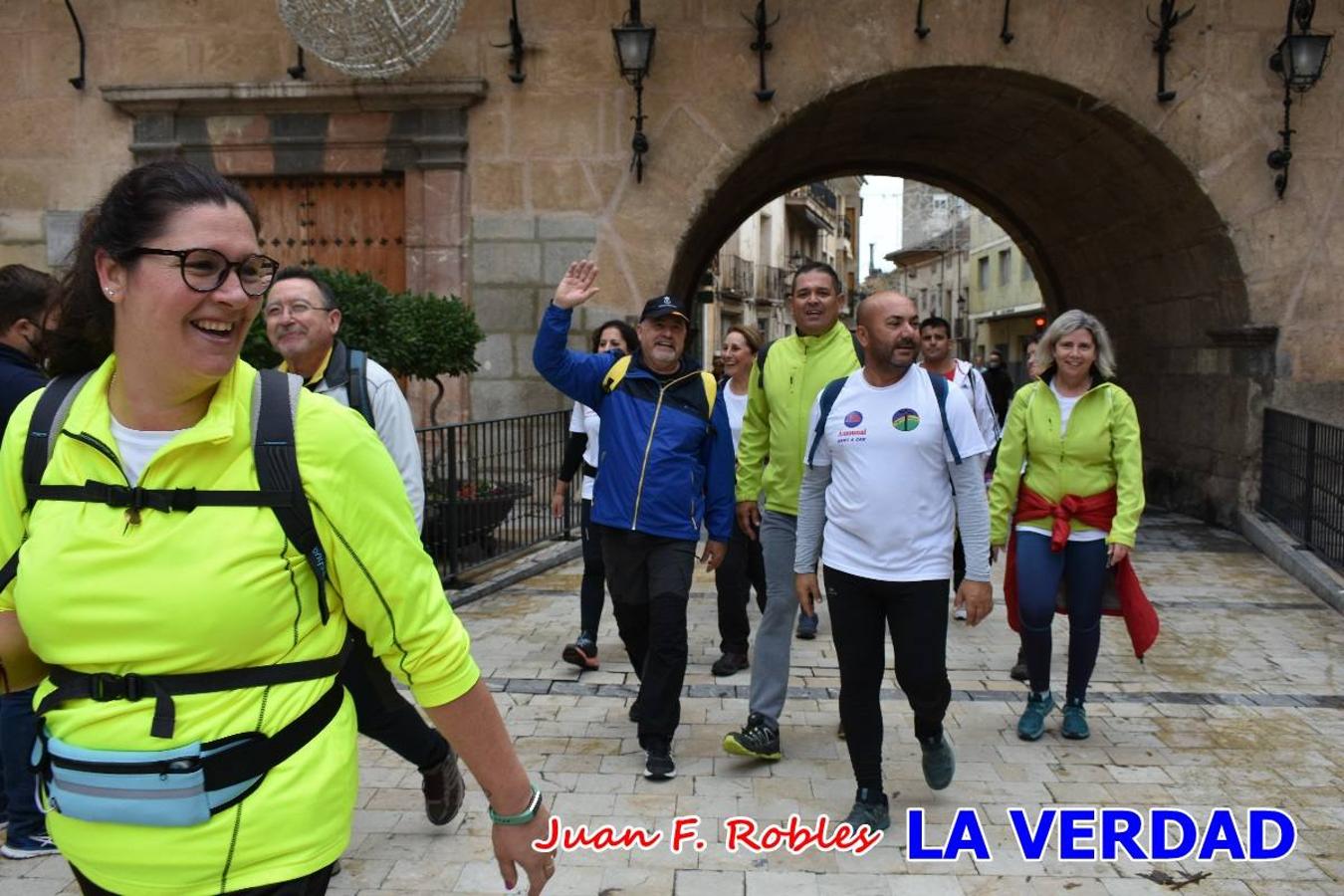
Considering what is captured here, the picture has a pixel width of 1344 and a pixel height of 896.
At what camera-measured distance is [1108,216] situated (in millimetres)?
12508

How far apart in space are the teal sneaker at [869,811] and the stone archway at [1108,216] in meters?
7.51

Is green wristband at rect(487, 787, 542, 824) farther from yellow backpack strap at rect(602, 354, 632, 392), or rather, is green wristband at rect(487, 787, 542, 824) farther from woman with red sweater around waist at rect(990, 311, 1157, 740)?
woman with red sweater around waist at rect(990, 311, 1157, 740)

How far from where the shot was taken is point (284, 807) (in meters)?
1.71

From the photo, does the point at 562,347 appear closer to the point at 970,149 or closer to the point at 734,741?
the point at 734,741

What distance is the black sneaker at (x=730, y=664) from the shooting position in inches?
231

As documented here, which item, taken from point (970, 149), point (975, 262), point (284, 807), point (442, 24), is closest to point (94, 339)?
point (284, 807)

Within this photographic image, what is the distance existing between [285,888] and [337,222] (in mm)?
10333

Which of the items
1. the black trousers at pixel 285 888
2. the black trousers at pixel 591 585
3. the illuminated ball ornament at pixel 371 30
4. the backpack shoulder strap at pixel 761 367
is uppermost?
the illuminated ball ornament at pixel 371 30

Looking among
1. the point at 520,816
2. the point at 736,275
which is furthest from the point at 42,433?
the point at 736,275

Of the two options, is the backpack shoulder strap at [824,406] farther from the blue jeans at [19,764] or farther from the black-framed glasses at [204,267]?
the blue jeans at [19,764]

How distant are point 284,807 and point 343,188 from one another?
10345mm

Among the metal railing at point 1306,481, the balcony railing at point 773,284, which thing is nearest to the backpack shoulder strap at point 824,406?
the metal railing at point 1306,481

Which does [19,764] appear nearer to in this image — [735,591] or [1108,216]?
[735,591]

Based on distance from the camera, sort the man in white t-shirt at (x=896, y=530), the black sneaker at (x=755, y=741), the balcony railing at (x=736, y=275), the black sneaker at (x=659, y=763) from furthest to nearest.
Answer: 1. the balcony railing at (x=736, y=275)
2. the black sneaker at (x=755, y=741)
3. the black sneaker at (x=659, y=763)
4. the man in white t-shirt at (x=896, y=530)
